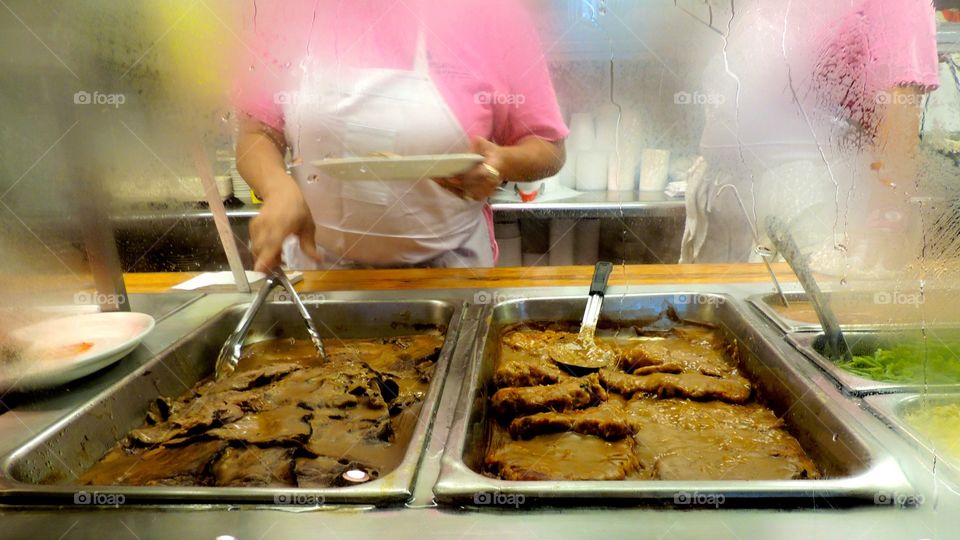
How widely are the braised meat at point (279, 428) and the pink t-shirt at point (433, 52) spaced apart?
33.5 inches

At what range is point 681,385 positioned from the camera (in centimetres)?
152

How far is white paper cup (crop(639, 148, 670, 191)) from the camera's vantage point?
175cm

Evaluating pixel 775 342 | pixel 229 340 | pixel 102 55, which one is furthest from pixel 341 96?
pixel 775 342

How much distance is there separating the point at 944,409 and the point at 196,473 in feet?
5.09

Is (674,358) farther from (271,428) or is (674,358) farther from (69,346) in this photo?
(69,346)

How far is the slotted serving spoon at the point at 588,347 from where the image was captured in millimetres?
1676

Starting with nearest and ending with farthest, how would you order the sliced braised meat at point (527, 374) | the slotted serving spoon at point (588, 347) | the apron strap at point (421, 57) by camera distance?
1. the sliced braised meat at point (527, 374)
2. the slotted serving spoon at point (588, 347)
3. the apron strap at point (421, 57)
